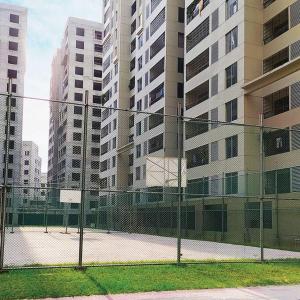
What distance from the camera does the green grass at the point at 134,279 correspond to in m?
9.88

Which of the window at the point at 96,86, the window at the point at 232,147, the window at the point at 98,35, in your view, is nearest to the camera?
the window at the point at 232,147

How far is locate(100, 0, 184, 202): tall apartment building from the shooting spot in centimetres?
5600

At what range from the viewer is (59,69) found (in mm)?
128625

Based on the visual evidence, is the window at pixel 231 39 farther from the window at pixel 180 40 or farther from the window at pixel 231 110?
the window at pixel 180 40

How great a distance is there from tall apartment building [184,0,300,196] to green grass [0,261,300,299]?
15893 mm

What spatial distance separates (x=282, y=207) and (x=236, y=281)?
17.0 m

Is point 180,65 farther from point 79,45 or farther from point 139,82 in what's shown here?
point 79,45

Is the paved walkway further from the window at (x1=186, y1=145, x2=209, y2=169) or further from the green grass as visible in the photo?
the window at (x1=186, y1=145, x2=209, y2=169)

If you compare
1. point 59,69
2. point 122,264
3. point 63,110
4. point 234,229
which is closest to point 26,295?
point 122,264

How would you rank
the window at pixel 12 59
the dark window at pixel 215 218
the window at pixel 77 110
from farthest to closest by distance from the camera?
the window at pixel 12 59
the window at pixel 77 110
the dark window at pixel 215 218

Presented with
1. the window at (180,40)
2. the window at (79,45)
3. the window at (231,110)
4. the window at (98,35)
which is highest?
the window at (98,35)

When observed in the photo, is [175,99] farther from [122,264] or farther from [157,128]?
[122,264]

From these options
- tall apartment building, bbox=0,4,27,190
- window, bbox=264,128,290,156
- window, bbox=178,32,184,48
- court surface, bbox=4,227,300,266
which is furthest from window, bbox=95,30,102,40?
court surface, bbox=4,227,300,266

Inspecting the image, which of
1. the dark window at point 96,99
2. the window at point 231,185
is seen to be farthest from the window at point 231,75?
the dark window at point 96,99
